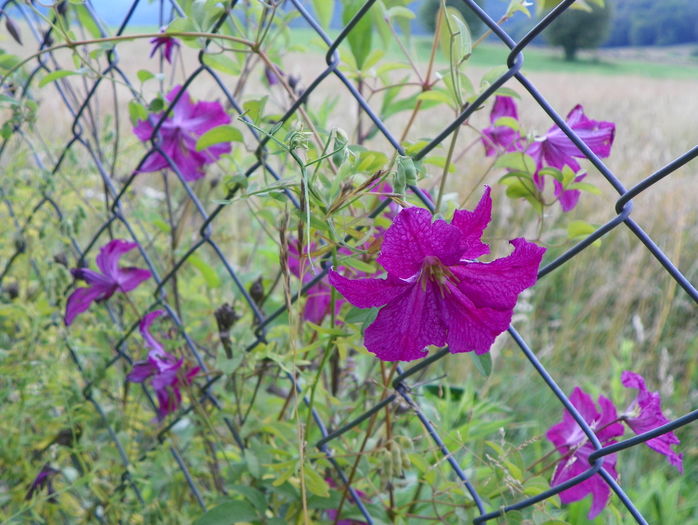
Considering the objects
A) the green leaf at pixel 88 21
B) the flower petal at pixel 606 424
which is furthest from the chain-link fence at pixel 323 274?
the flower petal at pixel 606 424

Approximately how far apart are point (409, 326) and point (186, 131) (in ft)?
1.42

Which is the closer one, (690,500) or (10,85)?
(10,85)

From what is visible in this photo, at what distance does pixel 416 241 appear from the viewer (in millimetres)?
378

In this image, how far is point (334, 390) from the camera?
2.60 feet

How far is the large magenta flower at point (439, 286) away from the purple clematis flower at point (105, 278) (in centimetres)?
44

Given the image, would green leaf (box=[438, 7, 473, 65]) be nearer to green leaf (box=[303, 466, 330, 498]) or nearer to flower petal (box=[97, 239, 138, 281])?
green leaf (box=[303, 466, 330, 498])

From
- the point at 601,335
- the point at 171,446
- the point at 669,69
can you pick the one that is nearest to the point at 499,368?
the point at 601,335

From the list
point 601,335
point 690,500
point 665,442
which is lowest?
point 690,500

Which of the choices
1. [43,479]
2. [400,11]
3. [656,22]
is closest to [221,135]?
[400,11]

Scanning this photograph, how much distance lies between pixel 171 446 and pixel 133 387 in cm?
29

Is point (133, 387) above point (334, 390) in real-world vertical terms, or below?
above

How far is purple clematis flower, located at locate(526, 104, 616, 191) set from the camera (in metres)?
0.51

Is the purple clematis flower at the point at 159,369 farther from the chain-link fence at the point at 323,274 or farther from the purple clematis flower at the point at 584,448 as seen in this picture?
the purple clematis flower at the point at 584,448

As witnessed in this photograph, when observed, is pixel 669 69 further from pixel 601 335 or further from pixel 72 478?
pixel 72 478
